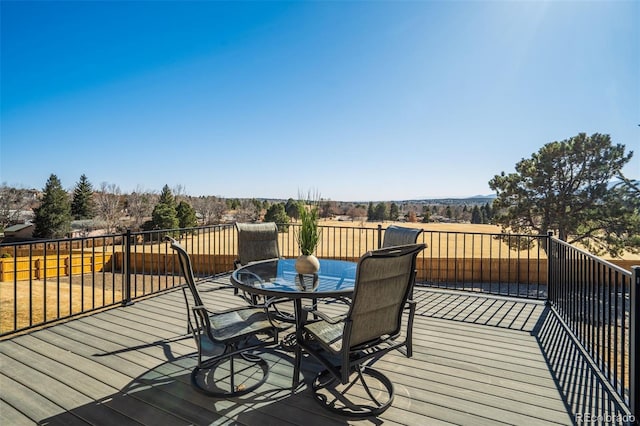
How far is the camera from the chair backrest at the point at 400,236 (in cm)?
323

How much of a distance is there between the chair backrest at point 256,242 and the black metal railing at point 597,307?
10.2 feet

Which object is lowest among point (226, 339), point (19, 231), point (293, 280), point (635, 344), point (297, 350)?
point (19, 231)

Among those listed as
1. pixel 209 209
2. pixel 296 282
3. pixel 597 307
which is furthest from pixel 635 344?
pixel 209 209

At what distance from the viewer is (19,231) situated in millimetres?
26797

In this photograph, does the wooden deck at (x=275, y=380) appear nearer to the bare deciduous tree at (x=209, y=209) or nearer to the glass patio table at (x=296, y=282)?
the glass patio table at (x=296, y=282)

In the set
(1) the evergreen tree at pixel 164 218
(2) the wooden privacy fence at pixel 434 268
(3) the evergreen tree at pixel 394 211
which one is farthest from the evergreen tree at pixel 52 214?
(3) the evergreen tree at pixel 394 211

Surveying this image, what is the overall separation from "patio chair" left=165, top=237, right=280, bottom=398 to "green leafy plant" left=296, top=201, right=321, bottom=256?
2.01 ft

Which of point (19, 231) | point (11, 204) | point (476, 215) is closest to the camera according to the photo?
point (476, 215)

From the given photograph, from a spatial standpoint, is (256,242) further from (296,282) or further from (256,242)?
(296,282)

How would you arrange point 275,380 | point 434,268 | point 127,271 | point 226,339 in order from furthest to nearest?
1. point 434,268
2. point 127,271
3. point 275,380
4. point 226,339

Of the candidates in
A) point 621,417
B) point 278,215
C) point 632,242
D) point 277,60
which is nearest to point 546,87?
point 632,242

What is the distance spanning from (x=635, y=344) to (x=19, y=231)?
120 feet

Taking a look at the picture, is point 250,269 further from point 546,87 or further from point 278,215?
point 278,215

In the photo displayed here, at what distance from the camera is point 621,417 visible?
1.81 metres
